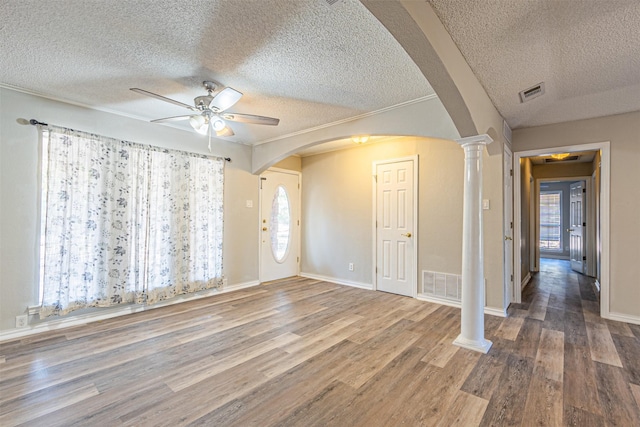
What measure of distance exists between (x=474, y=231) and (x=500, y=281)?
47.4 inches

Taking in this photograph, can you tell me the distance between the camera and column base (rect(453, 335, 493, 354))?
261 cm

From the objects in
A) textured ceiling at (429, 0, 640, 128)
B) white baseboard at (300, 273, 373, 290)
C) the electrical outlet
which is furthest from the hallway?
the electrical outlet

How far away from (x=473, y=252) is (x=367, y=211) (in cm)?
229

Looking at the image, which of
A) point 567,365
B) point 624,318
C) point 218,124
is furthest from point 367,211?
point 624,318

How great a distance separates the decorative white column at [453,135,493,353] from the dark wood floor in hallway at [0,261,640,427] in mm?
227

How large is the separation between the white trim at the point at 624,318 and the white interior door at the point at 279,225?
15.0 ft

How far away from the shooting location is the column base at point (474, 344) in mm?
2611

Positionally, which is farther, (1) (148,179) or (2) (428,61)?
(1) (148,179)

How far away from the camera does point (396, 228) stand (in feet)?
14.9

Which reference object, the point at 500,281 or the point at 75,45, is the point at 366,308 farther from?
the point at 75,45

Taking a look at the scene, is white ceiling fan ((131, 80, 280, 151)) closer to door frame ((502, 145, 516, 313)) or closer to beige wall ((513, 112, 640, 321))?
door frame ((502, 145, 516, 313))

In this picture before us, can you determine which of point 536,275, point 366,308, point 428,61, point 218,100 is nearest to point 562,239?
point 536,275

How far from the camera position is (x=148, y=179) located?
3.74 m

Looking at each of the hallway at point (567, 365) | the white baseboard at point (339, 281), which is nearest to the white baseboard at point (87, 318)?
the white baseboard at point (339, 281)
